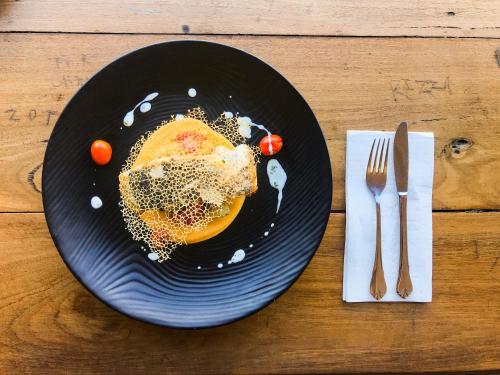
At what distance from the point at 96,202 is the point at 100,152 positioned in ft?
0.35

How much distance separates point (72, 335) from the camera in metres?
1.18

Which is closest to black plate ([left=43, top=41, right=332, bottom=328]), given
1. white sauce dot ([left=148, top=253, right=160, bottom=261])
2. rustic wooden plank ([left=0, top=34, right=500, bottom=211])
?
white sauce dot ([left=148, top=253, right=160, bottom=261])

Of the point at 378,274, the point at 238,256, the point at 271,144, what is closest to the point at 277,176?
the point at 271,144

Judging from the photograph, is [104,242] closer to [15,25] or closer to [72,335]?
[72,335]

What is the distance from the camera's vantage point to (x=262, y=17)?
1.27m

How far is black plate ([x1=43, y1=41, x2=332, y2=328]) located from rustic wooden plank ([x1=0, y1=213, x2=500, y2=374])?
0.10 meters

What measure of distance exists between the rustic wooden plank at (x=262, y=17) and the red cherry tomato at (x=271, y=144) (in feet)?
0.89

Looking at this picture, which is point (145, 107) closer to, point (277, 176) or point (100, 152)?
point (100, 152)

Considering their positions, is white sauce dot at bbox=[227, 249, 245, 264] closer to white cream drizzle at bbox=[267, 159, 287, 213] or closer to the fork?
white cream drizzle at bbox=[267, 159, 287, 213]

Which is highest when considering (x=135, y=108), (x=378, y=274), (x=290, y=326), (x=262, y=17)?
(x=262, y=17)

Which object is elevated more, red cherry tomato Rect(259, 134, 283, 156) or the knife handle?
red cherry tomato Rect(259, 134, 283, 156)

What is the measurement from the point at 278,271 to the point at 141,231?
0.31m

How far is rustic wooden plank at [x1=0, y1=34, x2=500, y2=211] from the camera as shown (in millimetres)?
1204

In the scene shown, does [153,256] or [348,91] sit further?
[348,91]
